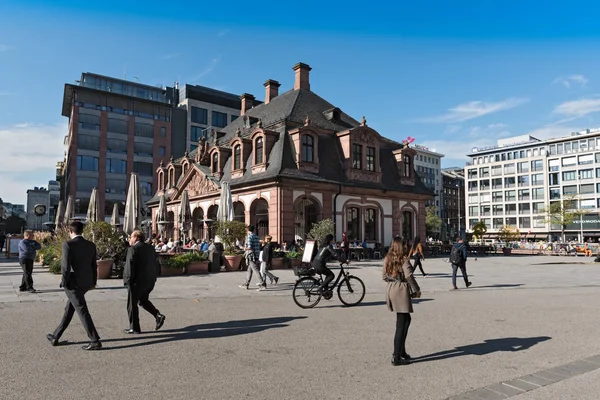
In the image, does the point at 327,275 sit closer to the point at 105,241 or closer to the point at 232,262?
the point at 105,241

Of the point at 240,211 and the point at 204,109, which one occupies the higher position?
the point at 204,109

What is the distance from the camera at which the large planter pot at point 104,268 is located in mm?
15508

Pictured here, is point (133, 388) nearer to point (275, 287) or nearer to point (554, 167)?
point (275, 287)

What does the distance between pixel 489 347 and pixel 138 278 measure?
555 centimetres

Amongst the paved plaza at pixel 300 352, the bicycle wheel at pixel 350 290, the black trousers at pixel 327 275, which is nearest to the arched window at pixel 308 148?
the paved plaza at pixel 300 352

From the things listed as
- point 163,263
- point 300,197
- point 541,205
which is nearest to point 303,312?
point 163,263

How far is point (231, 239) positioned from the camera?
65.8 ft

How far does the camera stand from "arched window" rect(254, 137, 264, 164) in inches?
1147

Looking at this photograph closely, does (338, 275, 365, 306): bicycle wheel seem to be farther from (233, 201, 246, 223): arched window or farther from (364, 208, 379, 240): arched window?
(364, 208, 379, 240): arched window

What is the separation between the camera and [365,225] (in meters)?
31.4

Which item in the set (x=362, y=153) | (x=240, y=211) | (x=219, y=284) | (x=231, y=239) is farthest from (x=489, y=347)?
(x=240, y=211)

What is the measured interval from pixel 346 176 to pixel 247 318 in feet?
71.8

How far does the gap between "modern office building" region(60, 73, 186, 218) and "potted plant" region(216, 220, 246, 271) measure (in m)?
46.3

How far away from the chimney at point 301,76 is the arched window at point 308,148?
30.0 ft
